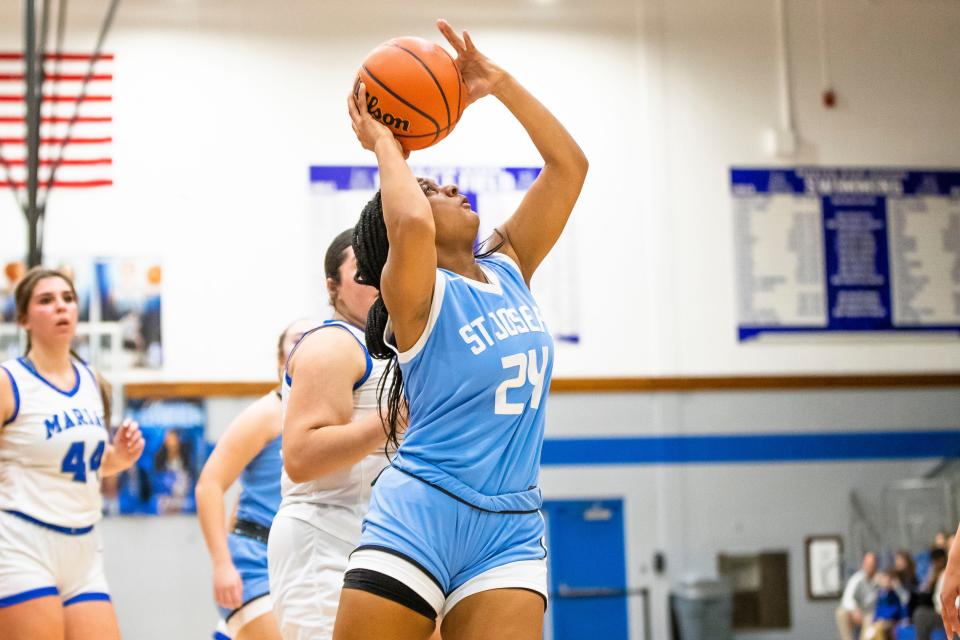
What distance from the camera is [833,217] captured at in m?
9.48

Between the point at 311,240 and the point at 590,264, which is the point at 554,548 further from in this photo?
the point at 311,240

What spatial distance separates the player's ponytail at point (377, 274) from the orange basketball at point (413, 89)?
23cm

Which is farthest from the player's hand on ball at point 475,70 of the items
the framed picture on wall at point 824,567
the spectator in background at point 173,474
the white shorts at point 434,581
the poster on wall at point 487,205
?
the framed picture on wall at point 824,567

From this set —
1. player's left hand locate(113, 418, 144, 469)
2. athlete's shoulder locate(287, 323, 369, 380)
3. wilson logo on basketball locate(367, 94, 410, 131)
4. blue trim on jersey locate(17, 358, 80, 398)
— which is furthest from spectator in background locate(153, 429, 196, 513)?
wilson logo on basketball locate(367, 94, 410, 131)

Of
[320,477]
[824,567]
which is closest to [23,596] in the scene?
[320,477]

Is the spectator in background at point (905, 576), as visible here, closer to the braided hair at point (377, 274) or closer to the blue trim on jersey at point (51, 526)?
the blue trim on jersey at point (51, 526)

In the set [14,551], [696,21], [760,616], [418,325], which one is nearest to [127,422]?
[14,551]

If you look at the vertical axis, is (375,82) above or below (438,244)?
above

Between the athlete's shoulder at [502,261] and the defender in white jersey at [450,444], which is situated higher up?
the athlete's shoulder at [502,261]

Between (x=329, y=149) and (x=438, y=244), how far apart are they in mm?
6498

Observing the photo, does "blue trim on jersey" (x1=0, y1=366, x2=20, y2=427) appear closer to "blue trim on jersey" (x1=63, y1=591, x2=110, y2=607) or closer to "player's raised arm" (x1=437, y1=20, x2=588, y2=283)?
"blue trim on jersey" (x1=63, y1=591, x2=110, y2=607)

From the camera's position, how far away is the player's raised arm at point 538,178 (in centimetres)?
296

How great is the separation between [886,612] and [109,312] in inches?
236

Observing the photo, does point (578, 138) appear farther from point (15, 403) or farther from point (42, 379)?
point (15, 403)
